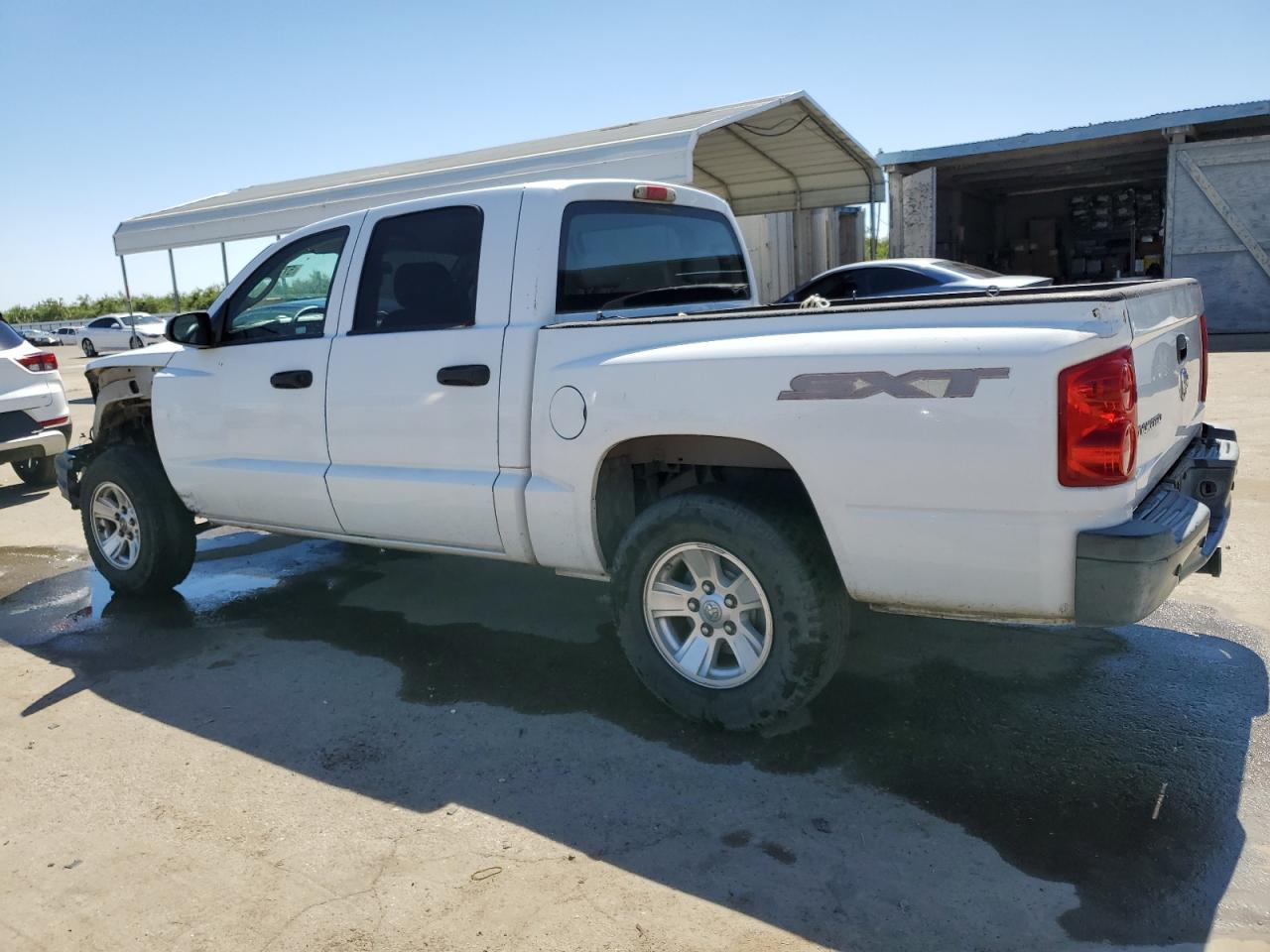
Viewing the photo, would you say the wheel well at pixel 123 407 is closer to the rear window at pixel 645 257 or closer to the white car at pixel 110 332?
the rear window at pixel 645 257

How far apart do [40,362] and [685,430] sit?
7.63m

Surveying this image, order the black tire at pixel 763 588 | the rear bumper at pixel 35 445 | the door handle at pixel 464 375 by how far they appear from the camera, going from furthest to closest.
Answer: the rear bumper at pixel 35 445 → the door handle at pixel 464 375 → the black tire at pixel 763 588

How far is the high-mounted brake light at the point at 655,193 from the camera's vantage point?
4.69 m

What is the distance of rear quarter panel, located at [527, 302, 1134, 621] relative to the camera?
290cm

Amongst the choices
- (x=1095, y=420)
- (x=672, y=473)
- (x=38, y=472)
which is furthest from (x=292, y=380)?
(x=38, y=472)

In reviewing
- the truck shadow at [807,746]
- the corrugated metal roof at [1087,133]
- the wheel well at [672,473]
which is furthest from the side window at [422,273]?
the corrugated metal roof at [1087,133]

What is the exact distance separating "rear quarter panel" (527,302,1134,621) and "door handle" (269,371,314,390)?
69.1 inches

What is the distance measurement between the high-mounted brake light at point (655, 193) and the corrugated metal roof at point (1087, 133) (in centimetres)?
1475

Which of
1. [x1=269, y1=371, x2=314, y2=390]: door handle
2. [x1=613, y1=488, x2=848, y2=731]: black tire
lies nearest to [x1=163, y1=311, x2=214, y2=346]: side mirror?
[x1=269, y1=371, x2=314, y2=390]: door handle

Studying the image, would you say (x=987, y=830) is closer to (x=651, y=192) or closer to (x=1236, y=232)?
(x=651, y=192)

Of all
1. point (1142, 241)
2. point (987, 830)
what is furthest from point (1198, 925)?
point (1142, 241)

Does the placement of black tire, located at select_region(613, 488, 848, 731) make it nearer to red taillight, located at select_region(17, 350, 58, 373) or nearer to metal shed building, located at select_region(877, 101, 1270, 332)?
red taillight, located at select_region(17, 350, 58, 373)

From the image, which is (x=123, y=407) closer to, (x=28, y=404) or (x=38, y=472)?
(x=28, y=404)

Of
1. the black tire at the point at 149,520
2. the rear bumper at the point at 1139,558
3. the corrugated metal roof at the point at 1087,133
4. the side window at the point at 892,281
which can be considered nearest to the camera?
the rear bumper at the point at 1139,558
